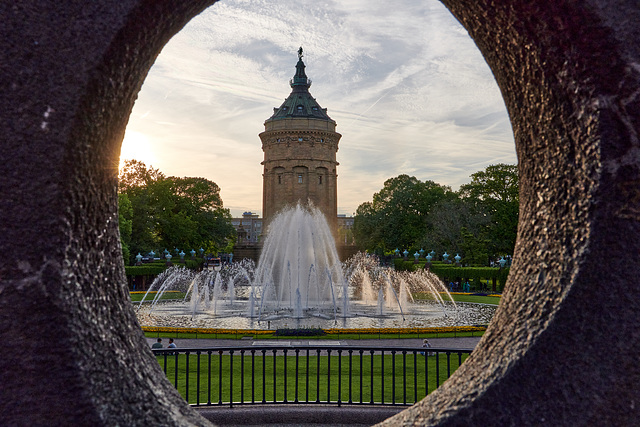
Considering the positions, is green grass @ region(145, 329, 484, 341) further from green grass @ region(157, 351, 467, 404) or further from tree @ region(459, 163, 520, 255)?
tree @ region(459, 163, 520, 255)

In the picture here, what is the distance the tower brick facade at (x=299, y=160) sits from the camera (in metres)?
56.0

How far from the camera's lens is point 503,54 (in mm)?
2506

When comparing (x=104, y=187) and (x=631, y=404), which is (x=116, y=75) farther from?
(x=631, y=404)

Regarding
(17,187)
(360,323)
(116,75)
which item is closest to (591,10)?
(116,75)

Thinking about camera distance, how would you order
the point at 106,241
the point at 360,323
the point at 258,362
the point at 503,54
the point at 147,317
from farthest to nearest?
the point at 147,317, the point at 360,323, the point at 258,362, the point at 503,54, the point at 106,241

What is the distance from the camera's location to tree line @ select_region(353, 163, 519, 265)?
4638 centimetres

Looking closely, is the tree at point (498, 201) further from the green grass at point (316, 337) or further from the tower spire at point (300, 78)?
the green grass at point (316, 337)

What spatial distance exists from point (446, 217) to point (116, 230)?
165ft

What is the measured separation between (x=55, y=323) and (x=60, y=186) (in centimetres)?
51

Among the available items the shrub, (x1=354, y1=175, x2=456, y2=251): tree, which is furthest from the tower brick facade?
the shrub

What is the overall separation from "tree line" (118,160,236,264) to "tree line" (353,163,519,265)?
17482 millimetres

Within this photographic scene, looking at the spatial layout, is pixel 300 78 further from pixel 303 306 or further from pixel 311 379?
pixel 311 379

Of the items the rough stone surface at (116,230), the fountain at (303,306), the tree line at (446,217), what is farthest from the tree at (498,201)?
the rough stone surface at (116,230)

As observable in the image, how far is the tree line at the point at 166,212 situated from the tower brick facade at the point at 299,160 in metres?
7.72
